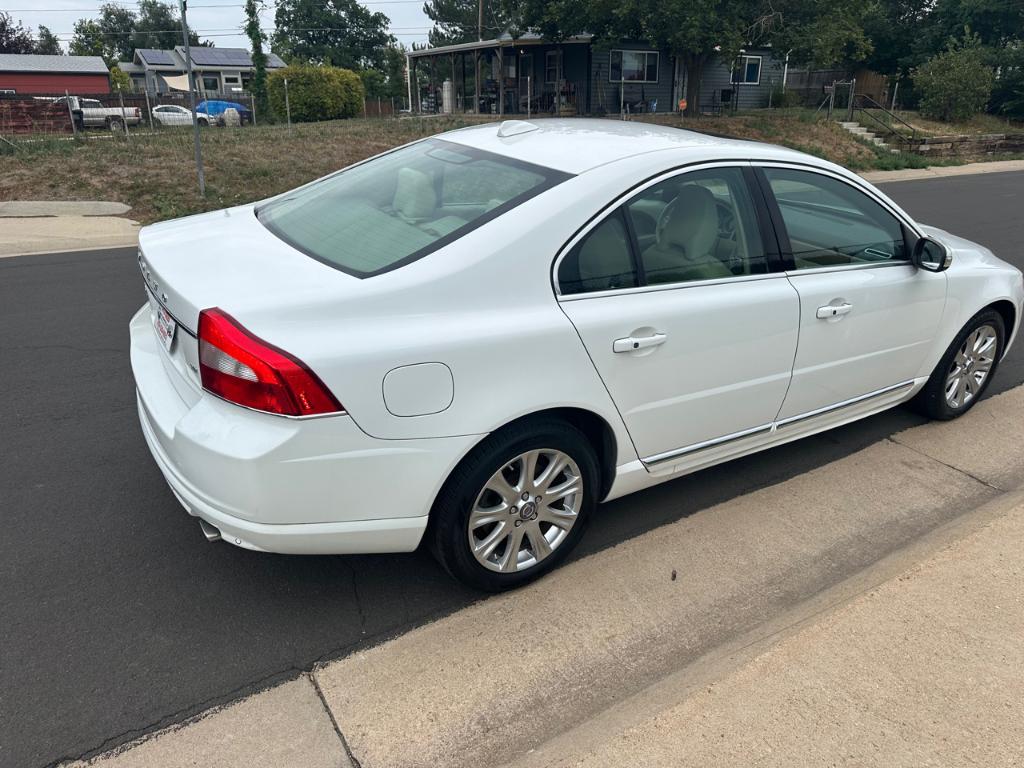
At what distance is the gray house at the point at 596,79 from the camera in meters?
29.5

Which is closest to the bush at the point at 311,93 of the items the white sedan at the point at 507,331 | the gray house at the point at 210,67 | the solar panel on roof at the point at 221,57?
the white sedan at the point at 507,331

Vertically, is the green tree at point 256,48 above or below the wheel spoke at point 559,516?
above

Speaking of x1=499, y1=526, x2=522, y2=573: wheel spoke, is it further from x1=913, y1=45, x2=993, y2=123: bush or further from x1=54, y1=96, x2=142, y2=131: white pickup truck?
x1=54, y1=96, x2=142, y2=131: white pickup truck

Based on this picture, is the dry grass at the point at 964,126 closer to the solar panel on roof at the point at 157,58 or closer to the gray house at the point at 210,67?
the gray house at the point at 210,67

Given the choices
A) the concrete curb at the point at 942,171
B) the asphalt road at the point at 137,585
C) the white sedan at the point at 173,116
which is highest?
the white sedan at the point at 173,116

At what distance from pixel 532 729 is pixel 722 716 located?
0.56 meters

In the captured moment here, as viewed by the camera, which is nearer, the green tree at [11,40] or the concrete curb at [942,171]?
the concrete curb at [942,171]

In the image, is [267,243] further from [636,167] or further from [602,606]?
[602,606]

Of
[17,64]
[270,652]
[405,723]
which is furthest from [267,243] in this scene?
[17,64]

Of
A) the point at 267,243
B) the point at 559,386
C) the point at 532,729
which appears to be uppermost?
the point at 267,243

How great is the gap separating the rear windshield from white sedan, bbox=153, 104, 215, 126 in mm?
36688

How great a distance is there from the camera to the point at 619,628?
9.05 ft

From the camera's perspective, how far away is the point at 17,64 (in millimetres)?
48812

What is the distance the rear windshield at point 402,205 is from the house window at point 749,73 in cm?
3199
